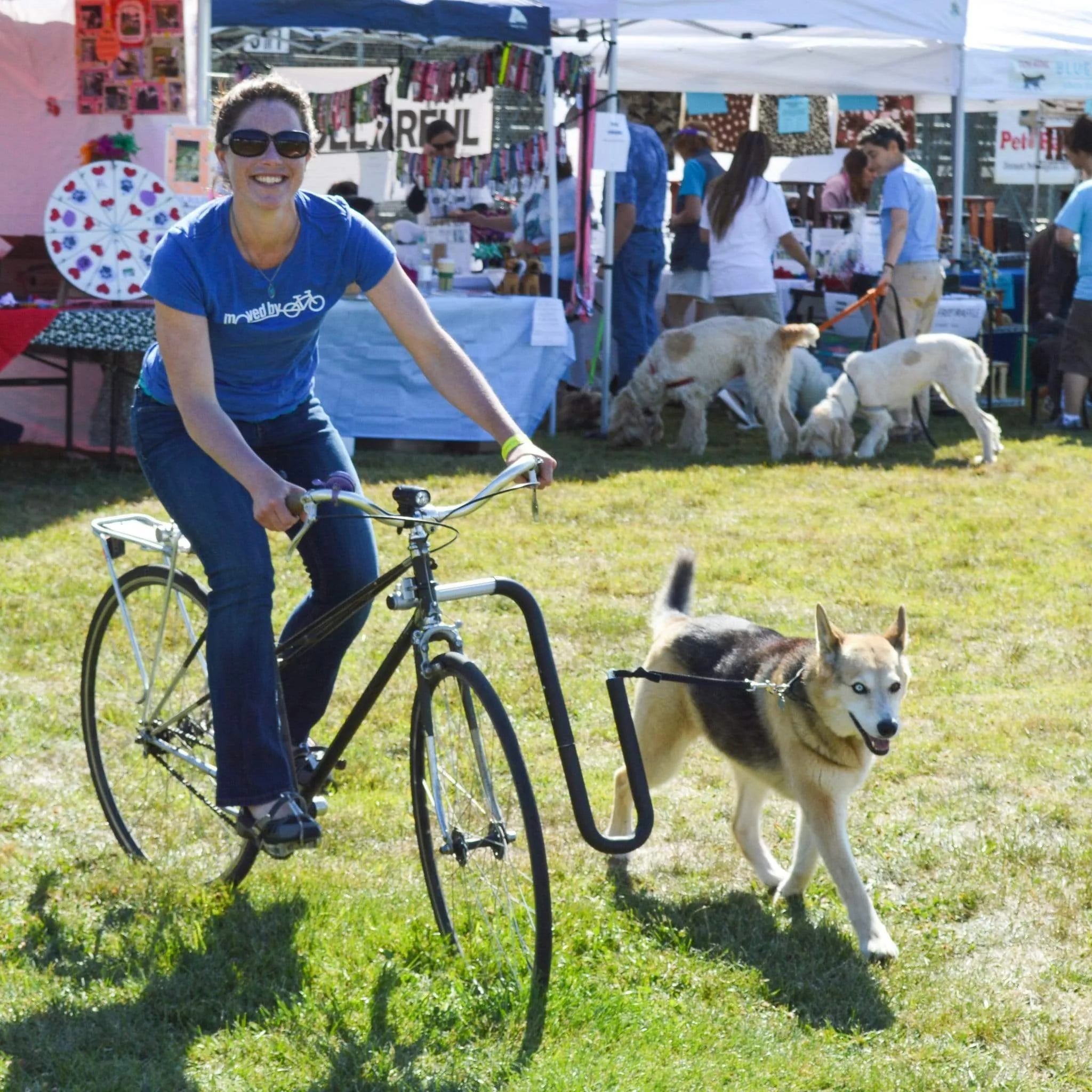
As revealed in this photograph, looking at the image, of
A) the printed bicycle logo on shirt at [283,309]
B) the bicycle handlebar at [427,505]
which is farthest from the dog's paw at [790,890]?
the printed bicycle logo on shirt at [283,309]

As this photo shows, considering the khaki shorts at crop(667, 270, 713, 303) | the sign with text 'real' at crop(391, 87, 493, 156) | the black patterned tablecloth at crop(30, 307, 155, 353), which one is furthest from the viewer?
the sign with text 'real' at crop(391, 87, 493, 156)

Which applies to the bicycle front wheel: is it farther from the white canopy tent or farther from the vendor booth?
the white canopy tent

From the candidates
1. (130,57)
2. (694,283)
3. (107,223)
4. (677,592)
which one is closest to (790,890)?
(677,592)

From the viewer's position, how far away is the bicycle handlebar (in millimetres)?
2676

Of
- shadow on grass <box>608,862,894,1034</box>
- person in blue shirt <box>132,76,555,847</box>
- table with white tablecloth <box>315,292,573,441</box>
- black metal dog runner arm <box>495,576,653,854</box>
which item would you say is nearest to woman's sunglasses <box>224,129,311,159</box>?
person in blue shirt <box>132,76,555,847</box>

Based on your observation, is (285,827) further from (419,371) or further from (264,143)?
(419,371)

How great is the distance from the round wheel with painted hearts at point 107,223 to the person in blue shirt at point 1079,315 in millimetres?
6242

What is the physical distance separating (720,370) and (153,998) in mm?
7329

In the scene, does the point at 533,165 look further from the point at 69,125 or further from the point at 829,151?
the point at 829,151

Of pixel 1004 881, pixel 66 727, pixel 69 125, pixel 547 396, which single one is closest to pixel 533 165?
pixel 547 396

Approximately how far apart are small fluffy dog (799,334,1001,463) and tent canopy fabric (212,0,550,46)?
3.10m

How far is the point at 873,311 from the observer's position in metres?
10.6

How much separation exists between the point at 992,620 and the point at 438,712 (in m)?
3.67

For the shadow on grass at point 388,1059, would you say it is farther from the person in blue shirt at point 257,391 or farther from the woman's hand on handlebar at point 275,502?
the woman's hand on handlebar at point 275,502
